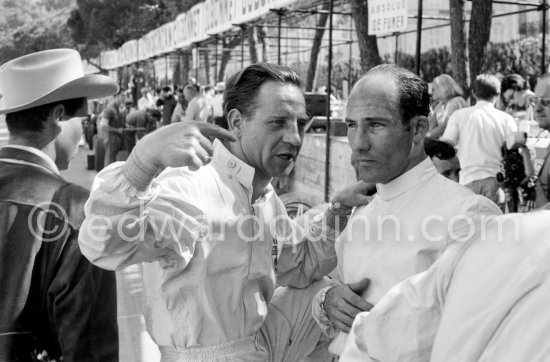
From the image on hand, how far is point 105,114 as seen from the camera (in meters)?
13.2

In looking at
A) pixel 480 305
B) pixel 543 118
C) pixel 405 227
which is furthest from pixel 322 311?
pixel 543 118

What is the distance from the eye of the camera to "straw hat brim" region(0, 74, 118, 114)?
8.00 feet

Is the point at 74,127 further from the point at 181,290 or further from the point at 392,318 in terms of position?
the point at 392,318

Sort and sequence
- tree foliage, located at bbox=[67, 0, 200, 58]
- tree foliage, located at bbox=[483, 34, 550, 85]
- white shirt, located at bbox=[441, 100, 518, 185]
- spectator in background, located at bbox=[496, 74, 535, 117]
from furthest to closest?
tree foliage, located at bbox=[67, 0, 200, 58]
tree foliage, located at bbox=[483, 34, 550, 85]
spectator in background, located at bbox=[496, 74, 535, 117]
white shirt, located at bbox=[441, 100, 518, 185]

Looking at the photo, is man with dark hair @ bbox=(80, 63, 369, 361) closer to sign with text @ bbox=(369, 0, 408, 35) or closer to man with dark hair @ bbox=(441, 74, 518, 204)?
sign with text @ bbox=(369, 0, 408, 35)

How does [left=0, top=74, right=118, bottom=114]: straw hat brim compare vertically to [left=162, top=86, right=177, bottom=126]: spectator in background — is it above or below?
above

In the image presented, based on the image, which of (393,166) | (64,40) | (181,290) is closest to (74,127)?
(181,290)

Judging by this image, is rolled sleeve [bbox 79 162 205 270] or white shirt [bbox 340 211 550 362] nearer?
white shirt [bbox 340 211 550 362]

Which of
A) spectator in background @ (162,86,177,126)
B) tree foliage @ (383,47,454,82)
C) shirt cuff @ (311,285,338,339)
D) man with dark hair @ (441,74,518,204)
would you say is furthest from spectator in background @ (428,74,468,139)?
tree foliage @ (383,47,454,82)

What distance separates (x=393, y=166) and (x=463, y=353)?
1.08 metres

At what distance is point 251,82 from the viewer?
255cm

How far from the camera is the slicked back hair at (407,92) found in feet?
7.25

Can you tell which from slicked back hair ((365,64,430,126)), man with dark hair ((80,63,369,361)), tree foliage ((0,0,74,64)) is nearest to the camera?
man with dark hair ((80,63,369,361))

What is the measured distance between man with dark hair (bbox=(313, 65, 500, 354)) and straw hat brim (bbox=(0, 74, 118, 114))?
98 cm
